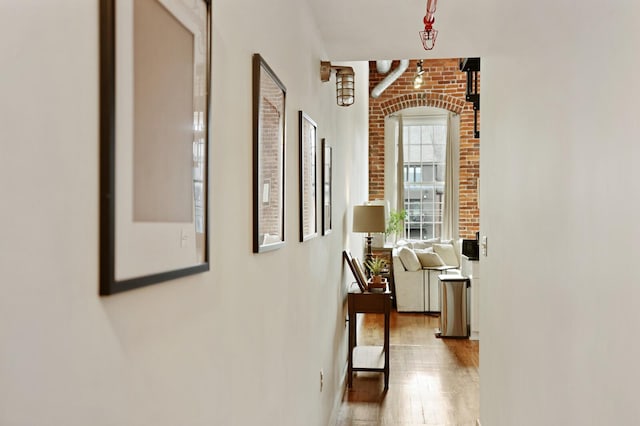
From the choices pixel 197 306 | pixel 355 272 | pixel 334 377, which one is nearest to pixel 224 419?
pixel 197 306

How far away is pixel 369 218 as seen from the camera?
562 cm

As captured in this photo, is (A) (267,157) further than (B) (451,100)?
No

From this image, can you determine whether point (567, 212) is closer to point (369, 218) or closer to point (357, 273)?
point (357, 273)

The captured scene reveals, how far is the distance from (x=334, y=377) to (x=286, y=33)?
2.48m

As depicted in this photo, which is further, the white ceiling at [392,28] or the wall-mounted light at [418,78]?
the wall-mounted light at [418,78]

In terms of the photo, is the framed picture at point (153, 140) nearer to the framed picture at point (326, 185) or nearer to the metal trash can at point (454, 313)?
the framed picture at point (326, 185)

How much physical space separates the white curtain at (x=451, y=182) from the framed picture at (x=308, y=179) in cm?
645

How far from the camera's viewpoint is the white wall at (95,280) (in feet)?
1.93

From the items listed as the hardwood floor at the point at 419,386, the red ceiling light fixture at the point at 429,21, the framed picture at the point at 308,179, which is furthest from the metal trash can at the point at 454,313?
the red ceiling light fixture at the point at 429,21

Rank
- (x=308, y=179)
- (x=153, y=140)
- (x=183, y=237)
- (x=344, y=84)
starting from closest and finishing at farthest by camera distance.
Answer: (x=153, y=140) < (x=183, y=237) < (x=308, y=179) < (x=344, y=84)

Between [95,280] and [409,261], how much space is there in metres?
7.33

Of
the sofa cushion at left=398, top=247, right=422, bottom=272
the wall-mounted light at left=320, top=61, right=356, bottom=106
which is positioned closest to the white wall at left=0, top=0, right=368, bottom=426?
the wall-mounted light at left=320, top=61, right=356, bottom=106

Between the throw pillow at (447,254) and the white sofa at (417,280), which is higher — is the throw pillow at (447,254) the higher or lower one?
the higher one

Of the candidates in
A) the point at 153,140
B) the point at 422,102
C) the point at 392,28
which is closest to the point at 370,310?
the point at 392,28
